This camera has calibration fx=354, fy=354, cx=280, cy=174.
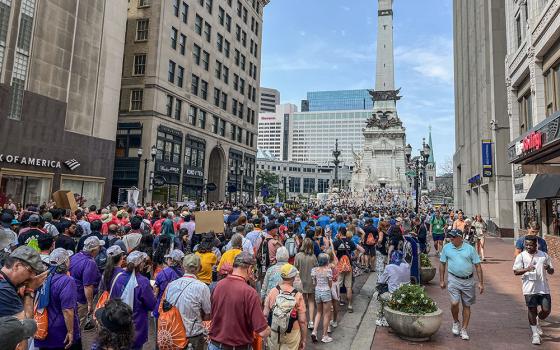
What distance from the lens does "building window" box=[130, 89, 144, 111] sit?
34.2 meters

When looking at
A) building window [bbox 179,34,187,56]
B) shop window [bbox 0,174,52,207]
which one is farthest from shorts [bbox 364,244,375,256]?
building window [bbox 179,34,187,56]

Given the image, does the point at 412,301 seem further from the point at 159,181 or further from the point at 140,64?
the point at 140,64

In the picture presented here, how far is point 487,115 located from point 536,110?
11.3 meters

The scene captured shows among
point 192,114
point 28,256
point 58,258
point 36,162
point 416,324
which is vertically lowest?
point 416,324

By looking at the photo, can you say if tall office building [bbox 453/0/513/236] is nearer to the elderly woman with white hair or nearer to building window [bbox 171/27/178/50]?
the elderly woman with white hair

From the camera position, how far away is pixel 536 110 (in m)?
17.9

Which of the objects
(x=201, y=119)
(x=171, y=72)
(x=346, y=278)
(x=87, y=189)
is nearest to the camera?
(x=346, y=278)

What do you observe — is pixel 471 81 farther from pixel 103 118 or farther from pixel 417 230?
pixel 103 118

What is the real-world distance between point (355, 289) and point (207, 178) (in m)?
33.7

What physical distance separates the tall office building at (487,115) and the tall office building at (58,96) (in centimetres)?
2843

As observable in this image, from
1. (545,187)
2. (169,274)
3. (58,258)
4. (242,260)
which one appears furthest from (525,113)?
(58,258)

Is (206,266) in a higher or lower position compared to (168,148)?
lower

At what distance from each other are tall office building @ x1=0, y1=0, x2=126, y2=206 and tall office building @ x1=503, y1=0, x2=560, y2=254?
22175 mm

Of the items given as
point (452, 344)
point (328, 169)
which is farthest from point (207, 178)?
point (328, 169)
